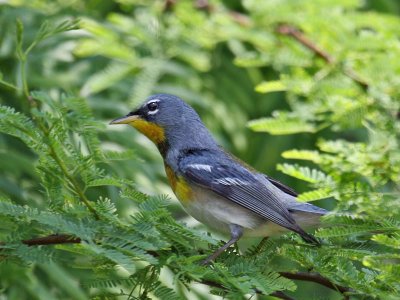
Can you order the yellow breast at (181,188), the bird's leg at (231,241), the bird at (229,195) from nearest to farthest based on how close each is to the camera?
1. the bird's leg at (231,241)
2. the bird at (229,195)
3. the yellow breast at (181,188)

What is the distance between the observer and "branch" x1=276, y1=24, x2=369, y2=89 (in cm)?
451

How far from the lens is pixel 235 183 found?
12.0ft

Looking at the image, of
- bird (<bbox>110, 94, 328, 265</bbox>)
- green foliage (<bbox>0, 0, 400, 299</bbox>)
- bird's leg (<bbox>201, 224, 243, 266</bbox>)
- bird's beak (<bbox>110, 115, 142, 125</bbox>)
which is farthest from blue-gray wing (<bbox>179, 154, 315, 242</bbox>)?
bird's beak (<bbox>110, 115, 142, 125</bbox>)

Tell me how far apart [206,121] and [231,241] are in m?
2.03

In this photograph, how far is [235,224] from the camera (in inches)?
141

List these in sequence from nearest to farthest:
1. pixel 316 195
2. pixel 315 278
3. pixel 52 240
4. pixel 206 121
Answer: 1. pixel 52 240
2. pixel 315 278
3. pixel 316 195
4. pixel 206 121

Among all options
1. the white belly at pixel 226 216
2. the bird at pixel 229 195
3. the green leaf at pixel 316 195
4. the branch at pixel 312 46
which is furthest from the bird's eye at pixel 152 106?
the green leaf at pixel 316 195

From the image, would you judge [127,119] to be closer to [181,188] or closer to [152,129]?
[152,129]

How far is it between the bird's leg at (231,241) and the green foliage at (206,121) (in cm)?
4

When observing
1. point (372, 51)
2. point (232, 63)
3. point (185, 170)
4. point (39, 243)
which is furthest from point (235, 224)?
point (232, 63)

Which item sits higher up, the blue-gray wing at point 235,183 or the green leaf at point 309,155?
the green leaf at point 309,155

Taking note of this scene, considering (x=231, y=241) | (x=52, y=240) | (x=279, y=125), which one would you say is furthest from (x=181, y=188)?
(x=52, y=240)

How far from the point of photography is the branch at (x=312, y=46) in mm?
4508

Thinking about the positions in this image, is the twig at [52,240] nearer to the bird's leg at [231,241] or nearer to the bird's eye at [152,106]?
the bird's leg at [231,241]
